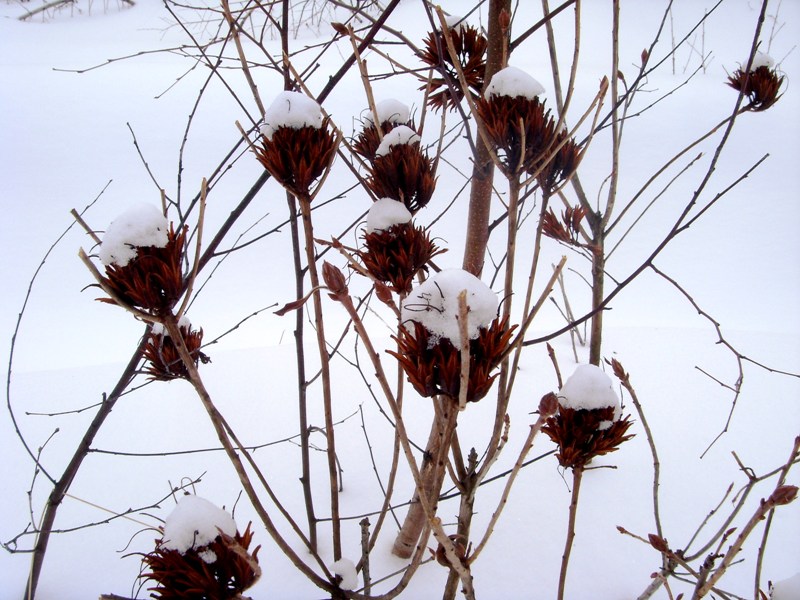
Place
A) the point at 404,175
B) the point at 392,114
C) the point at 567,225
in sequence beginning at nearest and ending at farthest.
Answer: the point at 404,175
the point at 392,114
the point at 567,225

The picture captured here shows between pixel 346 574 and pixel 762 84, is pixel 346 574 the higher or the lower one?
the lower one

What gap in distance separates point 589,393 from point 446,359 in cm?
15

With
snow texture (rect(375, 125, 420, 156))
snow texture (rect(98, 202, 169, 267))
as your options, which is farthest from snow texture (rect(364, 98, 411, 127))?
snow texture (rect(98, 202, 169, 267))

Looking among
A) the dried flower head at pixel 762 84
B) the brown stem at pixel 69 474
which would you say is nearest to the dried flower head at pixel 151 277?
the brown stem at pixel 69 474

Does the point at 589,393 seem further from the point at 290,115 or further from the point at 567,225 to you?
the point at 567,225

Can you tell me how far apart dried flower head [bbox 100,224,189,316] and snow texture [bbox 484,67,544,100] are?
247 millimetres

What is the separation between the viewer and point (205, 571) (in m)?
0.32

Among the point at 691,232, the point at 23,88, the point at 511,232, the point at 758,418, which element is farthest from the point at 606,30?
the point at 511,232

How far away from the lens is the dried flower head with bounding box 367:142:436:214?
41 cm

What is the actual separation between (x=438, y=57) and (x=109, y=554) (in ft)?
2.77

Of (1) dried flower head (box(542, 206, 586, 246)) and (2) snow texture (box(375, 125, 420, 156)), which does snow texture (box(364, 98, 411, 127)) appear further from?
(1) dried flower head (box(542, 206, 586, 246))

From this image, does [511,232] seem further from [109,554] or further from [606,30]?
[606,30]

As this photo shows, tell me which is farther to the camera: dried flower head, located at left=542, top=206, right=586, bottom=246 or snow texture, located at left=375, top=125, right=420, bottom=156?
dried flower head, located at left=542, top=206, right=586, bottom=246

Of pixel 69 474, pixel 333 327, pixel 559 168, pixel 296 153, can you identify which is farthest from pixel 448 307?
pixel 333 327
